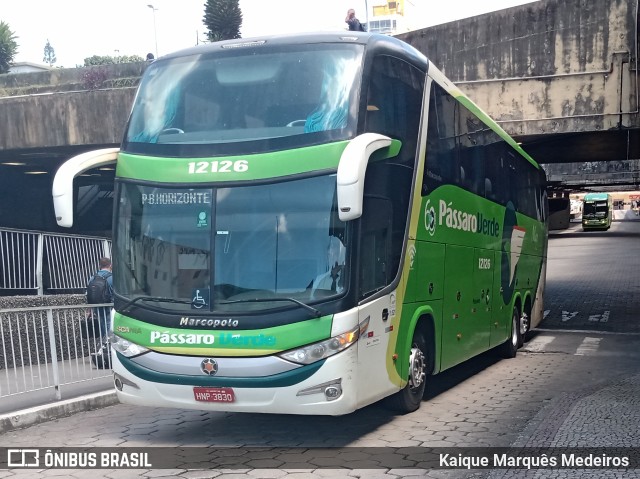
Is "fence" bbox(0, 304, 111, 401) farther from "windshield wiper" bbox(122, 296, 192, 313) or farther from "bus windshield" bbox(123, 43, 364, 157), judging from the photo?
"bus windshield" bbox(123, 43, 364, 157)

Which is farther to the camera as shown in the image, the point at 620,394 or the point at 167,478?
the point at 620,394

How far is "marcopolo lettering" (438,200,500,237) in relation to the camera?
9734mm

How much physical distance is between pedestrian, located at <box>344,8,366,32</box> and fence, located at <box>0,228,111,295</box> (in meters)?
7.72

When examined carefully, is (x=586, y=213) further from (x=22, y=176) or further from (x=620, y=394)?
(x=620, y=394)

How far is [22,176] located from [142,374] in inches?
1027

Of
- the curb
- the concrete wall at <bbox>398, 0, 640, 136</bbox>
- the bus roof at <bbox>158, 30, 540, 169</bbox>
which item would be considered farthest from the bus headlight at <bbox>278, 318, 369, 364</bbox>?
the concrete wall at <bbox>398, 0, 640, 136</bbox>

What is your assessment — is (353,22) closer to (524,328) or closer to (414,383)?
(414,383)

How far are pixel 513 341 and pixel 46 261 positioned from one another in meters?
9.42

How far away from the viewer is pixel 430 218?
9.16m

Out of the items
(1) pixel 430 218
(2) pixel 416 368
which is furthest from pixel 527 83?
(2) pixel 416 368

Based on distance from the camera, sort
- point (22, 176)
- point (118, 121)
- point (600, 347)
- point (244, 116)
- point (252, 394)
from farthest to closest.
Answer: point (22, 176)
point (118, 121)
point (600, 347)
point (244, 116)
point (252, 394)

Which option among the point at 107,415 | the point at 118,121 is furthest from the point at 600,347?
the point at 118,121

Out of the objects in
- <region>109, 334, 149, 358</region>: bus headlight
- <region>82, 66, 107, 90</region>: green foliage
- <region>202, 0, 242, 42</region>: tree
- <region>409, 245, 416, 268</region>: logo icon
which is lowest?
<region>109, 334, 149, 358</region>: bus headlight

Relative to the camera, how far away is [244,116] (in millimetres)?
7637
